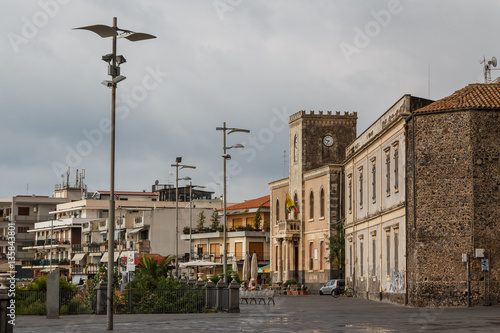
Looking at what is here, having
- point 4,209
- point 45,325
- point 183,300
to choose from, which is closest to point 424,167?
point 183,300

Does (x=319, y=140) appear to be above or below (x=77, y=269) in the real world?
above

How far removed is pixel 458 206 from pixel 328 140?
38.3 meters

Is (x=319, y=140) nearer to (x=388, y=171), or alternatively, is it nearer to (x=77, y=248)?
(x=388, y=171)

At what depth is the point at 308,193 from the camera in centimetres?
7462

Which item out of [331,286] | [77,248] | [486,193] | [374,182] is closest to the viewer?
[486,193]

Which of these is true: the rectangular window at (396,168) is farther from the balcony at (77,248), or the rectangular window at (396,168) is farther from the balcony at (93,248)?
the balcony at (77,248)

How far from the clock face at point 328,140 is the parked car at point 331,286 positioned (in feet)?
48.6

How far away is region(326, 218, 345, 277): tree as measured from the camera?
67.8 meters

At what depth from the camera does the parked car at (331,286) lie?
64375mm

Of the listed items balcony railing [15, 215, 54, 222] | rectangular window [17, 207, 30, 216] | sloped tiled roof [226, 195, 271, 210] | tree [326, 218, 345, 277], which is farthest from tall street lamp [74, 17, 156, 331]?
rectangular window [17, 207, 30, 216]

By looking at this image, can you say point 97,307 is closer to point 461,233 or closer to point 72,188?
point 461,233

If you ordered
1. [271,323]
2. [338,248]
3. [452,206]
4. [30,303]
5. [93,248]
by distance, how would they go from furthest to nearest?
[93,248]
[338,248]
[452,206]
[30,303]
[271,323]

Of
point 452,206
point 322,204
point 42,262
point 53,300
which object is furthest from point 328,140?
point 42,262

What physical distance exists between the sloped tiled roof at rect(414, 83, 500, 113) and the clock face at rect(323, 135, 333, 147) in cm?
3462
